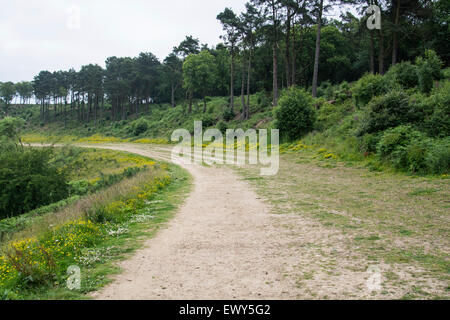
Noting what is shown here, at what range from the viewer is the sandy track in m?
4.34

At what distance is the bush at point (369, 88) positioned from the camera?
22.0m

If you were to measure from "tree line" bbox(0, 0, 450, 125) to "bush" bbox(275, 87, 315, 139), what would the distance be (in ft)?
19.5

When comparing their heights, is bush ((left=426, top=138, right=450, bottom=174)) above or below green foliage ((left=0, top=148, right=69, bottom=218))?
above

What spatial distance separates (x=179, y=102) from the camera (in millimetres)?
87500

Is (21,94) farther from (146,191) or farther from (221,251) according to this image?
(221,251)

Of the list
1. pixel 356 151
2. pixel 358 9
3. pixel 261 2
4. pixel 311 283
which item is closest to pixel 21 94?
pixel 261 2

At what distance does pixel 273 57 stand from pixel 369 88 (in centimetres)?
1654

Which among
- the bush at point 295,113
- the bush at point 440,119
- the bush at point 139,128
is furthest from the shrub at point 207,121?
the bush at point 440,119

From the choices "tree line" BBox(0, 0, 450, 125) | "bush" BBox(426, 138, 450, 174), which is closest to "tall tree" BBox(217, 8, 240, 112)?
"tree line" BBox(0, 0, 450, 125)

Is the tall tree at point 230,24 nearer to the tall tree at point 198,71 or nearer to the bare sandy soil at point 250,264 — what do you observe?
the tall tree at point 198,71

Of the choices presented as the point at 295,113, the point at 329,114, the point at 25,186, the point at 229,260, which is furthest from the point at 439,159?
the point at 25,186

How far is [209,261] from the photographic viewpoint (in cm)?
548

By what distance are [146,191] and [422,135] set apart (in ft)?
40.4

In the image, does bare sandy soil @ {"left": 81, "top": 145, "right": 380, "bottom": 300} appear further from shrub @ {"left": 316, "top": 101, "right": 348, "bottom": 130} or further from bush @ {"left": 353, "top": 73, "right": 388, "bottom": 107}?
shrub @ {"left": 316, "top": 101, "right": 348, "bottom": 130}
